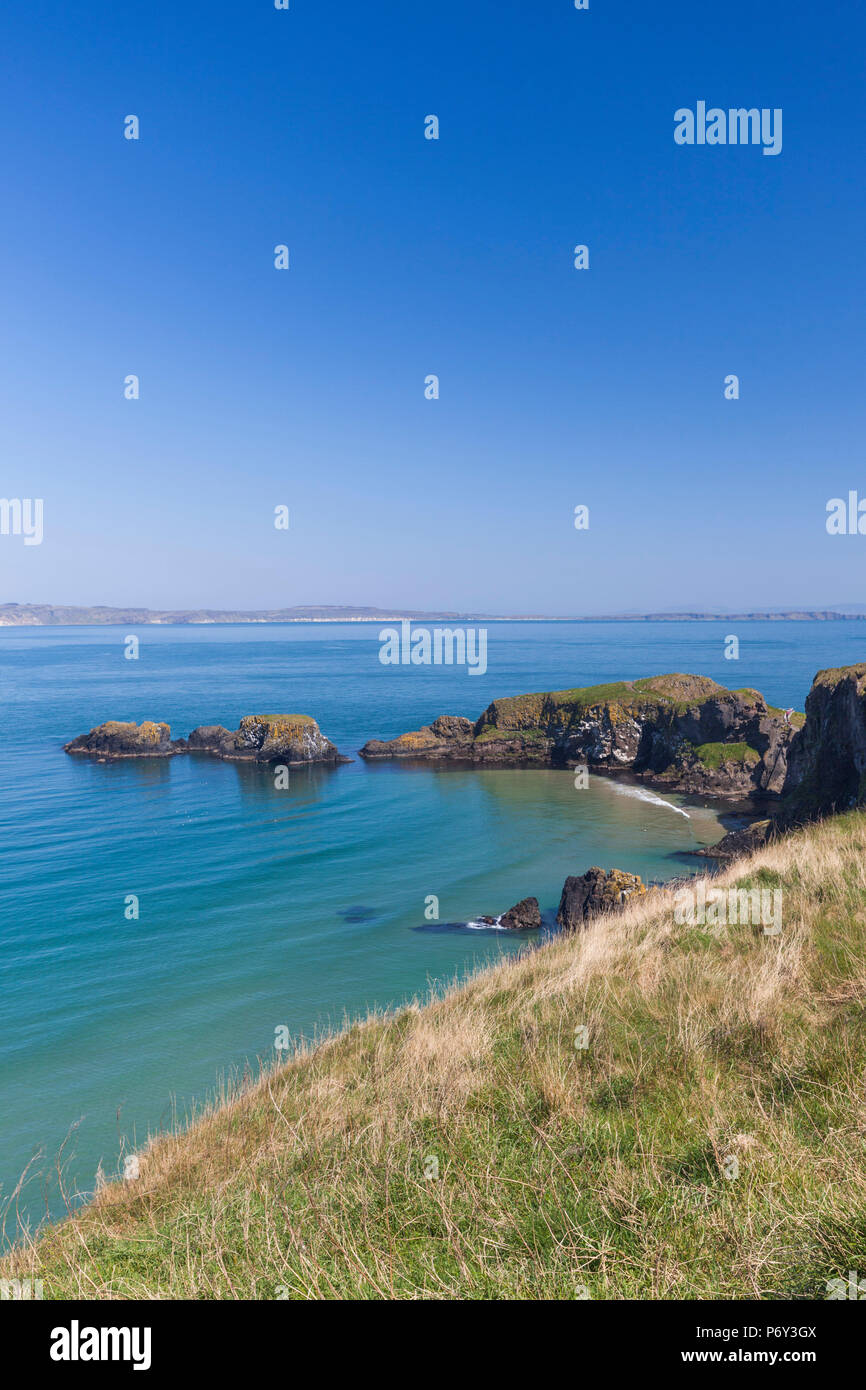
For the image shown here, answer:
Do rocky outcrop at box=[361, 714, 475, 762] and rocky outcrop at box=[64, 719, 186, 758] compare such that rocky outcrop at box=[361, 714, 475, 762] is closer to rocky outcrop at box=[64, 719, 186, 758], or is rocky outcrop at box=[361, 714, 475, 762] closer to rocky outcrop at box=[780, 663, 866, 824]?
rocky outcrop at box=[64, 719, 186, 758]

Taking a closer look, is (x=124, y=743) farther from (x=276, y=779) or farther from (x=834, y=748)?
(x=834, y=748)

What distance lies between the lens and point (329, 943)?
68.0ft

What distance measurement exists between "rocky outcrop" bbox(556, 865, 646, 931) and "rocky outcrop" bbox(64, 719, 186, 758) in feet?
135

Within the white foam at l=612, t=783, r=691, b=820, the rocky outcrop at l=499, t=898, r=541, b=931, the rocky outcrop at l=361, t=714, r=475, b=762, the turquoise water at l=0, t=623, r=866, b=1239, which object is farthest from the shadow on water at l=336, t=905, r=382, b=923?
the rocky outcrop at l=361, t=714, r=475, b=762

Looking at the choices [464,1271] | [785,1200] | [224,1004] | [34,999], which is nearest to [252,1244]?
[464,1271]

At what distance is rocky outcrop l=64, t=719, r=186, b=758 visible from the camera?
173ft

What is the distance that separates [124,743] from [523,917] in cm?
4218

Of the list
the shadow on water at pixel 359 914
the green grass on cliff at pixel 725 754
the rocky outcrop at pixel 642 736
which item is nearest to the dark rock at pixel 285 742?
the rocky outcrop at pixel 642 736

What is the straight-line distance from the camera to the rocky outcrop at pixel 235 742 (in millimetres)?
49562

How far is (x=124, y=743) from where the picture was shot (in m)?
52.8

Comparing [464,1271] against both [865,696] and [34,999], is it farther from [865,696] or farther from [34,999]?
[865,696]

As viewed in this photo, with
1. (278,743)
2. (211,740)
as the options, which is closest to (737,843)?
(278,743)

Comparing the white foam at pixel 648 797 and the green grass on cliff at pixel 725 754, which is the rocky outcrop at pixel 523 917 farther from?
the green grass on cliff at pixel 725 754

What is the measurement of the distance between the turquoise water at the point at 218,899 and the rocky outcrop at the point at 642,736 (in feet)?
13.0
